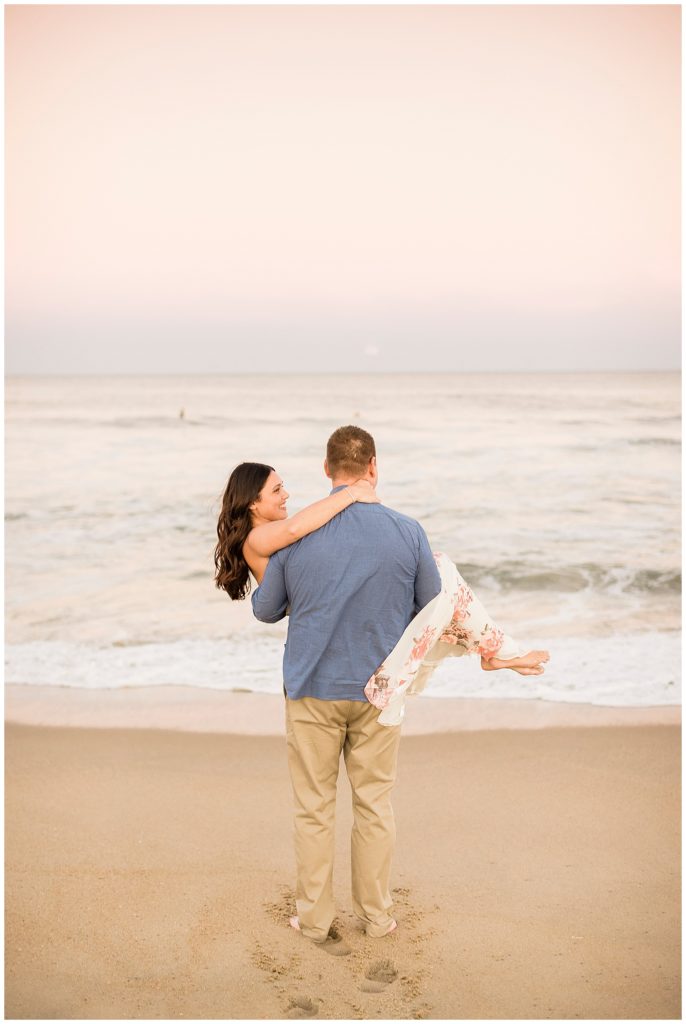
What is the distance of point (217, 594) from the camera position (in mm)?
9367

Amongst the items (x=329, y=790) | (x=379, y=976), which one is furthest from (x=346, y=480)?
(x=379, y=976)

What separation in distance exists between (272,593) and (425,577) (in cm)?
52

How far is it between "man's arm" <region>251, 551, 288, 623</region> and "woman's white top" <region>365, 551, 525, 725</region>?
0.40m

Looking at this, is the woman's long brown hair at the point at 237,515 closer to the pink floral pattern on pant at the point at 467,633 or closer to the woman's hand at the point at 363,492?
the woman's hand at the point at 363,492

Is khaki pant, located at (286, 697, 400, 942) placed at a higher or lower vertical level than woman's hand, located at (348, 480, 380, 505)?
lower

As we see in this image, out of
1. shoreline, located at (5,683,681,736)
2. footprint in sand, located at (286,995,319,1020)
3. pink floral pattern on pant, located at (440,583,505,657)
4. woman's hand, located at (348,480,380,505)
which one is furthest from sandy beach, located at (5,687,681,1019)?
woman's hand, located at (348,480,380,505)

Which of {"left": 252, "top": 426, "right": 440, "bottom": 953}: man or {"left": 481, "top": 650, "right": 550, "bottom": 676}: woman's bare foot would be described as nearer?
{"left": 252, "top": 426, "right": 440, "bottom": 953}: man

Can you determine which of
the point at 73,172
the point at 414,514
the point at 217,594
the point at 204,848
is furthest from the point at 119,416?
the point at 204,848

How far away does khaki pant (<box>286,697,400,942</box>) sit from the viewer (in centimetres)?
305

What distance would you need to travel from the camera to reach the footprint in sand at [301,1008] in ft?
9.02

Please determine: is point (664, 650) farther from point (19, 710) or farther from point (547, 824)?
point (19, 710)

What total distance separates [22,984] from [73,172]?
66.2ft

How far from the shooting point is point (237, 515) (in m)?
3.04

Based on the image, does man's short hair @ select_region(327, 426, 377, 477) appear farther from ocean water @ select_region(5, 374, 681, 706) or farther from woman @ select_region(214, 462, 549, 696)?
ocean water @ select_region(5, 374, 681, 706)
